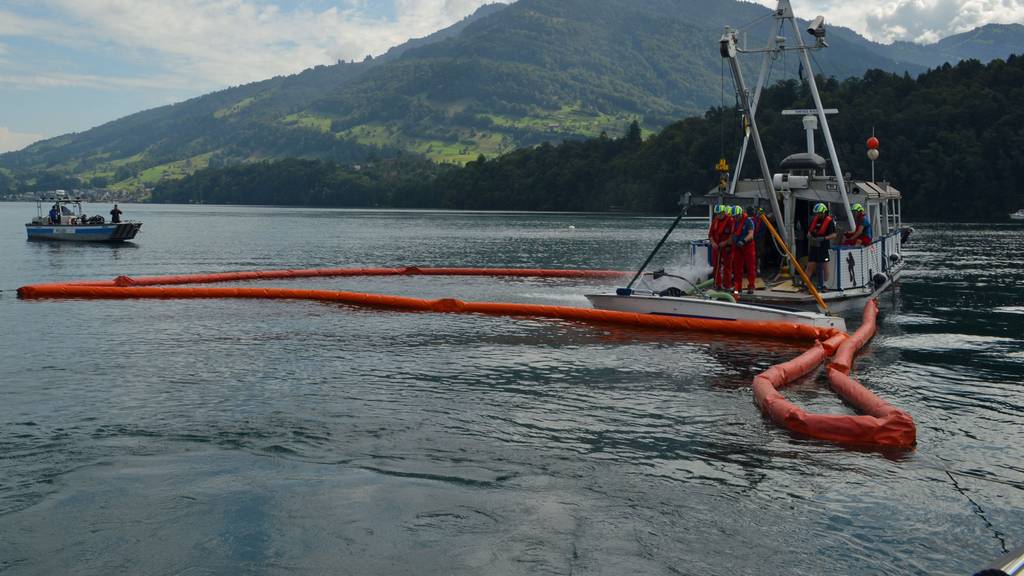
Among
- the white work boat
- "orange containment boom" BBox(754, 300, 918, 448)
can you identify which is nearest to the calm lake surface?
"orange containment boom" BBox(754, 300, 918, 448)

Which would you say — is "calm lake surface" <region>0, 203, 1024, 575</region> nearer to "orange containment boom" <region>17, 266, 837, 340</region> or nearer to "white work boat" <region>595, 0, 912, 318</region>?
"orange containment boom" <region>17, 266, 837, 340</region>

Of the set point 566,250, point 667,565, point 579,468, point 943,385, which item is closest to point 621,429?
point 579,468

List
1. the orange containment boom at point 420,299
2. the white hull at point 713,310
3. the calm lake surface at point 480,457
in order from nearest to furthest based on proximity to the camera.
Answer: the calm lake surface at point 480,457 < the white hull at point 713,310 < the orange containment boom at point 420,299

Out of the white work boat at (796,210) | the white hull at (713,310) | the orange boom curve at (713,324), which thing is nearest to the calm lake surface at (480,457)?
the orange boom curve at (713,324)

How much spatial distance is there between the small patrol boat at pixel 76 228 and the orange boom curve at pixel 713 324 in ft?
136

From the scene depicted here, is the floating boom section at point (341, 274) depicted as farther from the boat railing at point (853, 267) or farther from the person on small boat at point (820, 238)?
the person on small boat at point (820, 238)

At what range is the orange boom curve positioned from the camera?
11.9m

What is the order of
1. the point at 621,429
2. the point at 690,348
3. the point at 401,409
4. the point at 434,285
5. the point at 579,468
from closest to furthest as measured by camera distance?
the point at 579,468
the point at 621,429
the point at 401,409
the point at 690,348
the point at 434,285

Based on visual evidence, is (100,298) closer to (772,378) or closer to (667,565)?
(772,378)

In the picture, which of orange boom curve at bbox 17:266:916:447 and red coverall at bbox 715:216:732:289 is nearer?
orange boom curve at bbox 17:266:916:447

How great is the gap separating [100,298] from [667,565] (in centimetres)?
2745

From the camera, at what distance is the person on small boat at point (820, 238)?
22891mm

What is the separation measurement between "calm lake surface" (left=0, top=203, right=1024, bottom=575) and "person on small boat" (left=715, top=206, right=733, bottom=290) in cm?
279

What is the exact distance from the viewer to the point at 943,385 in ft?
52.3
